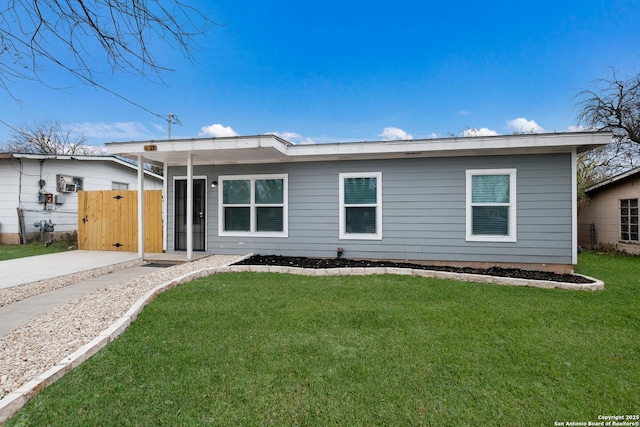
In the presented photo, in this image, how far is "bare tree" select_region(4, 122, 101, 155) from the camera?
2148 cm

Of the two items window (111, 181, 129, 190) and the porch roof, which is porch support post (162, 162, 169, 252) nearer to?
the porch roof

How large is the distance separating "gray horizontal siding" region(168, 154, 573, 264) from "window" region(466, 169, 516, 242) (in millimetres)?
121

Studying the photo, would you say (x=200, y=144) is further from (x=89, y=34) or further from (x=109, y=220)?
(x=109, y=220)

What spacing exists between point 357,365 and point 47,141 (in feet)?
95.2

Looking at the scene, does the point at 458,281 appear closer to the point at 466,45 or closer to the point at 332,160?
the point at 332,160

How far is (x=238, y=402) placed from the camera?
6.74 feet

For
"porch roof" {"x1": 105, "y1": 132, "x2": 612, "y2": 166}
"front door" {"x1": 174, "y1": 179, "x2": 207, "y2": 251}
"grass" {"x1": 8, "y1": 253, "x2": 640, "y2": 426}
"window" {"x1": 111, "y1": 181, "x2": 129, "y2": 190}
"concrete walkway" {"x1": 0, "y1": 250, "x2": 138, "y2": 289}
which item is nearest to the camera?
"grass" {"x1": 8, "y1": 253, "x2": 640, "y2": 426}

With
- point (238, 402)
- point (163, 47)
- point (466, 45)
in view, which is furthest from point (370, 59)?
point (238, 402)

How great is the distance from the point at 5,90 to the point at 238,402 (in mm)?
2687

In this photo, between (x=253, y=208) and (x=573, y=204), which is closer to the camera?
(x=573, y=204)

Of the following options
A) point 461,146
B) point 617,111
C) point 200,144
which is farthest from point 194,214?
point 617,111

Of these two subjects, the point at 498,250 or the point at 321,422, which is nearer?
the point at 321,422

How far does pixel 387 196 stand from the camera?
681 centimetres

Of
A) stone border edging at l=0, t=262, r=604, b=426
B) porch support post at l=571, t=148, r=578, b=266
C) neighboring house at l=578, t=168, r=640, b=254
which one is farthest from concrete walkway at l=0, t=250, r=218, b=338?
neighboring house at l=578, t=168, r=640, b=254
